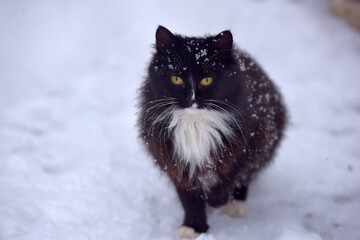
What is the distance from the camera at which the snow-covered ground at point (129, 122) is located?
3.15 meters

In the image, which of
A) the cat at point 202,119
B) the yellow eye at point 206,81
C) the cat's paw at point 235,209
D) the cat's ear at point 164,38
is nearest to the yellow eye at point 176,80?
the cat at point 202,119

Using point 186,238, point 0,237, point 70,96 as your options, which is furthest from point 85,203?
point 70,96

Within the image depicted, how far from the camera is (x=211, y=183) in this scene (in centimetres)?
288

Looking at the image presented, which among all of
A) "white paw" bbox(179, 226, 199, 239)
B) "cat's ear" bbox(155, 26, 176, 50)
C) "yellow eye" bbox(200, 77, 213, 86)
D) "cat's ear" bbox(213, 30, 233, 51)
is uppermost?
"cat's ear" bbox(155, 26, 176, 50)

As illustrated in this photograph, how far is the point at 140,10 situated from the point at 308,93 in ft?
8.87

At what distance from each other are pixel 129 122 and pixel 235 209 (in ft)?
5.68

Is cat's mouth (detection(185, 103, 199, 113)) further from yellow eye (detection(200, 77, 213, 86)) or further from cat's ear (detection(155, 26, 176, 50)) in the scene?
cat's ear (detection(155, 26, 176, 50))

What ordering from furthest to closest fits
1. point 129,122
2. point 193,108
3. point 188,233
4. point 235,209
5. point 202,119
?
point 129,122
point 235,209
point 188,233
point 202,119
point 193,108

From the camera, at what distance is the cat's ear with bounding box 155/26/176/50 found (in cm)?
259

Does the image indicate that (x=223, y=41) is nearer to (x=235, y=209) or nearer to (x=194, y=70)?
(x=194, y=70)

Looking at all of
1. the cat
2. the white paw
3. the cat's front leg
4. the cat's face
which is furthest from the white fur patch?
the white paw

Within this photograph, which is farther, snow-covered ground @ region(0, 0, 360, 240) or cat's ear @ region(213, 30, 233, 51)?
snow-covered ground @ region(0, 0, 360, 240)

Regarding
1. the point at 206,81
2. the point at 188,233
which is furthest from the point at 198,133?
the point at 188,233

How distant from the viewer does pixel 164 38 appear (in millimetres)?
2629
